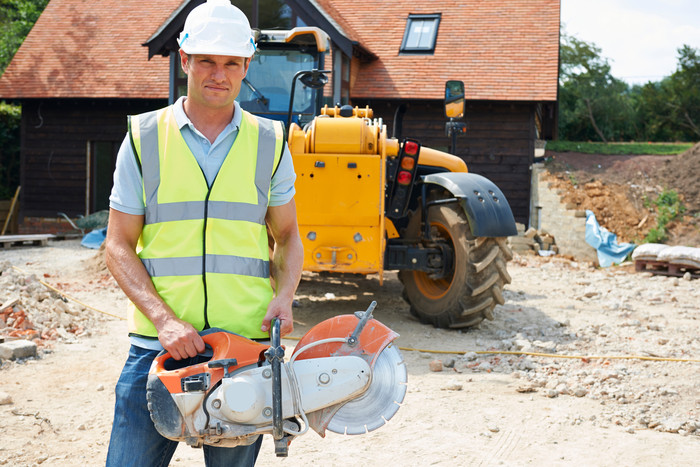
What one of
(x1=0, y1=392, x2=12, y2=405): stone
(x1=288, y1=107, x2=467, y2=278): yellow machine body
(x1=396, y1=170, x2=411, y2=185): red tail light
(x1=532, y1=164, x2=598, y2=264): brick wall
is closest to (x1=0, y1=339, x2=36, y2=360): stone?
(x1=0, y1=392, x2=12, y2=405): stone

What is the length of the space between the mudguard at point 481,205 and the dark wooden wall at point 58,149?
42.7ft

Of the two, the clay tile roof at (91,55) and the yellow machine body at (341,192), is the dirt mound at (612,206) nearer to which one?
the yellow machine body at (341,192)

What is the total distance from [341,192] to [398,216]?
0.85 meters

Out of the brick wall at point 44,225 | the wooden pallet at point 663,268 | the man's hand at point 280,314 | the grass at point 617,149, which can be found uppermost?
the grass at point 617,149

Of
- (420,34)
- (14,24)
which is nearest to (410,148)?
(420,34)

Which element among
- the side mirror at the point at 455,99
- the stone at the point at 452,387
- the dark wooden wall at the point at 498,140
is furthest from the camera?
the dark wooden wall at the point at 498,140

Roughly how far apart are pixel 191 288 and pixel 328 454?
2.11 m

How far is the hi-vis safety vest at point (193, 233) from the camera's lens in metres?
2.25

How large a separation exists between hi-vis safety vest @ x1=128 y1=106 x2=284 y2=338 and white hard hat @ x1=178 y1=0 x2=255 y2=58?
251mm

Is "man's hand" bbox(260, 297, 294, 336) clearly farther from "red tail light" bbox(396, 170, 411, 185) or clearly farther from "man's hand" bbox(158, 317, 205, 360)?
"red tail light" bbox(396, 170, 411, 185)

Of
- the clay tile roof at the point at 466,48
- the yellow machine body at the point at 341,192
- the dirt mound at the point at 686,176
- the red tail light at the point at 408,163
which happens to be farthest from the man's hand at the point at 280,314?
the dirt mound at the point at 686,176

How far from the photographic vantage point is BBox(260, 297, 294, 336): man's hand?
2285 mm

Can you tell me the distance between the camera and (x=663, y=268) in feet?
39.5

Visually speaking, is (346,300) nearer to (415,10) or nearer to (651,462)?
(651,462)
